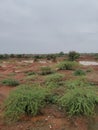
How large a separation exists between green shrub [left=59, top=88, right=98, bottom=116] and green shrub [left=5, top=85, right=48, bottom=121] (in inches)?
24.2

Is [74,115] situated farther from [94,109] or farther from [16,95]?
[16,95]

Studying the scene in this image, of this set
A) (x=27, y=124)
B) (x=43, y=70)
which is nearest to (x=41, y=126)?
(x=27, y=124)

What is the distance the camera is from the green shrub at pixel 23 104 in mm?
5586

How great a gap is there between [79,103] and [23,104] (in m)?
1.37

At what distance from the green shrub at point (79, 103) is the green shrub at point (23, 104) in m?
0.61

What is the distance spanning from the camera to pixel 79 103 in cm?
564

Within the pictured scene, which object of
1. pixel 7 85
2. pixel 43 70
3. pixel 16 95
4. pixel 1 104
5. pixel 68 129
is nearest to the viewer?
pixel 68 129

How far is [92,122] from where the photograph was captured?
18.0ft

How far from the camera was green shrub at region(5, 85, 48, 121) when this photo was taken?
559 centimetres

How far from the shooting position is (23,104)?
5.66m

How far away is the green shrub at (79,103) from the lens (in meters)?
5.61

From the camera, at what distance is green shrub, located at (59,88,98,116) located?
561 centimetres

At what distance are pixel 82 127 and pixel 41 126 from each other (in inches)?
36.8

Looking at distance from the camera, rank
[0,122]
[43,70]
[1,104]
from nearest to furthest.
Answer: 1. [0,122]
2. [1,104]
3. [43,70]
